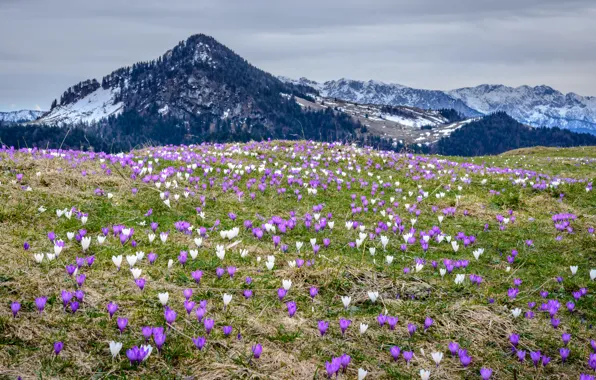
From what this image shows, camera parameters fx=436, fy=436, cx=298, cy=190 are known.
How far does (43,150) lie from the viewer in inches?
608

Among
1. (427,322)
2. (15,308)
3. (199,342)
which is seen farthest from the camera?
(427,322)

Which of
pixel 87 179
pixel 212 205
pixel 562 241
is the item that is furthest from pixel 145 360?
pixel 562 241

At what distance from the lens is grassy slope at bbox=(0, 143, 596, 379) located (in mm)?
4301

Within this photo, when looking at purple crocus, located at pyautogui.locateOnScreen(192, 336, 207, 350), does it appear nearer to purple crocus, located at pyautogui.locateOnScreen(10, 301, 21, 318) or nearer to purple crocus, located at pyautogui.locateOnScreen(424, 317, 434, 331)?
purple crocus, located at pyautogui.locateOnScreen(10, 301, 21, 318)

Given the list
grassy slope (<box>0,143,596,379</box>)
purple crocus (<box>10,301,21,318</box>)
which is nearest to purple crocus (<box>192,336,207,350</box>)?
grassy slope (<box>0,143,596,379</box>)

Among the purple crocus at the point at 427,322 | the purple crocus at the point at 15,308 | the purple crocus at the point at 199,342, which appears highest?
the purple crocus at the point at 15,308

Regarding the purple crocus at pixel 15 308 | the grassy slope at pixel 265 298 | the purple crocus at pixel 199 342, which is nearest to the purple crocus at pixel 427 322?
the grassy slope at pixel 265 298

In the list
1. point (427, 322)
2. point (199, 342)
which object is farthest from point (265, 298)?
point (427, 322)

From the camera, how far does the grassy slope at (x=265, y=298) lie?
430 cm

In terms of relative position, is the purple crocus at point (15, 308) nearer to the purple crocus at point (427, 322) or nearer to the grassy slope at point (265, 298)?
the grassy slope at point (265, 298)

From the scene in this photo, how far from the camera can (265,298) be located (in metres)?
5.87

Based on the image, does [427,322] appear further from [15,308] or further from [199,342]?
[15,308]

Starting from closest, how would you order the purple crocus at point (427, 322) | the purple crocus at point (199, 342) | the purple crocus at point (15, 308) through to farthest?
the purple crocus at point (199, 342) → the purple crocus at point (15, 308) → the purple crocus at point (427, 322)

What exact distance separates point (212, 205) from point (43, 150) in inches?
316
